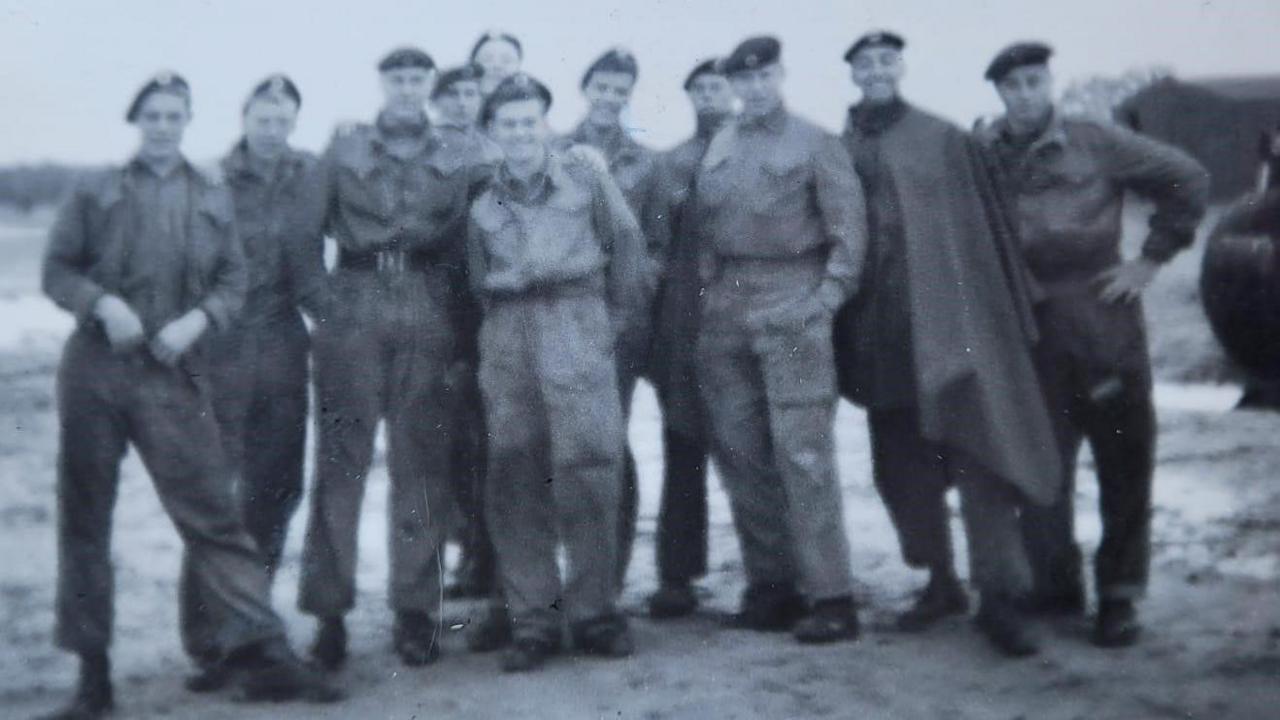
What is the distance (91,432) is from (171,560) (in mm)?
1977

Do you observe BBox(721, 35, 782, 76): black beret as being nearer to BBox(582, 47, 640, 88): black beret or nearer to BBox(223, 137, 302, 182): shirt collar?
BBox(582, 47, 640, 88): black beret

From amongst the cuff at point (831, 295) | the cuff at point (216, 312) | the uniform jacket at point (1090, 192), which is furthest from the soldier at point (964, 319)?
the cuff at point (216, 312)

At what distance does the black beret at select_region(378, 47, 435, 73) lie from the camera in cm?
457

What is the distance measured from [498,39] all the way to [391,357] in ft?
4.94

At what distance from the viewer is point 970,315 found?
4.62 m

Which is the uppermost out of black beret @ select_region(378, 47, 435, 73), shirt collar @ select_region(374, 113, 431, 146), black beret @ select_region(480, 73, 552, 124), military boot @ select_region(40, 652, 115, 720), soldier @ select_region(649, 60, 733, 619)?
black beret @ select_region(378, 47, 435, 73)

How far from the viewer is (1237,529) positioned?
5.89 metres

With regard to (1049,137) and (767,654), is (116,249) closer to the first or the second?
(767,654)

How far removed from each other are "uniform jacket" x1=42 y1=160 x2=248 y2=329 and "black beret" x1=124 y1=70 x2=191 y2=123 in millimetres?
163

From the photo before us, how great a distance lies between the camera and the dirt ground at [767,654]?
13.4 feet

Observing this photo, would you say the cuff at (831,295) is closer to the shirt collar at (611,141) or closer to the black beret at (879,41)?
the black beret at (879,41)

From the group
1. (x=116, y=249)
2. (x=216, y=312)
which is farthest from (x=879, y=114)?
(x=116, y=249)

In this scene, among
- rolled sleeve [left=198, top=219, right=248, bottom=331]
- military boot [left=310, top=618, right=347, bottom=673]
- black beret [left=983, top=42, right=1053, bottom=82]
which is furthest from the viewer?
black beret [left=983, top=42, right=1053, bottom=82]

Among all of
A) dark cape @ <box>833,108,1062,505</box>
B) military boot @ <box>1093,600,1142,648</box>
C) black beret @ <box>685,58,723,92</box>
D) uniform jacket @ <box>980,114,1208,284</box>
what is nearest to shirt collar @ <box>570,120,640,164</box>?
black beret @ <box>685,58,723,92</box>
